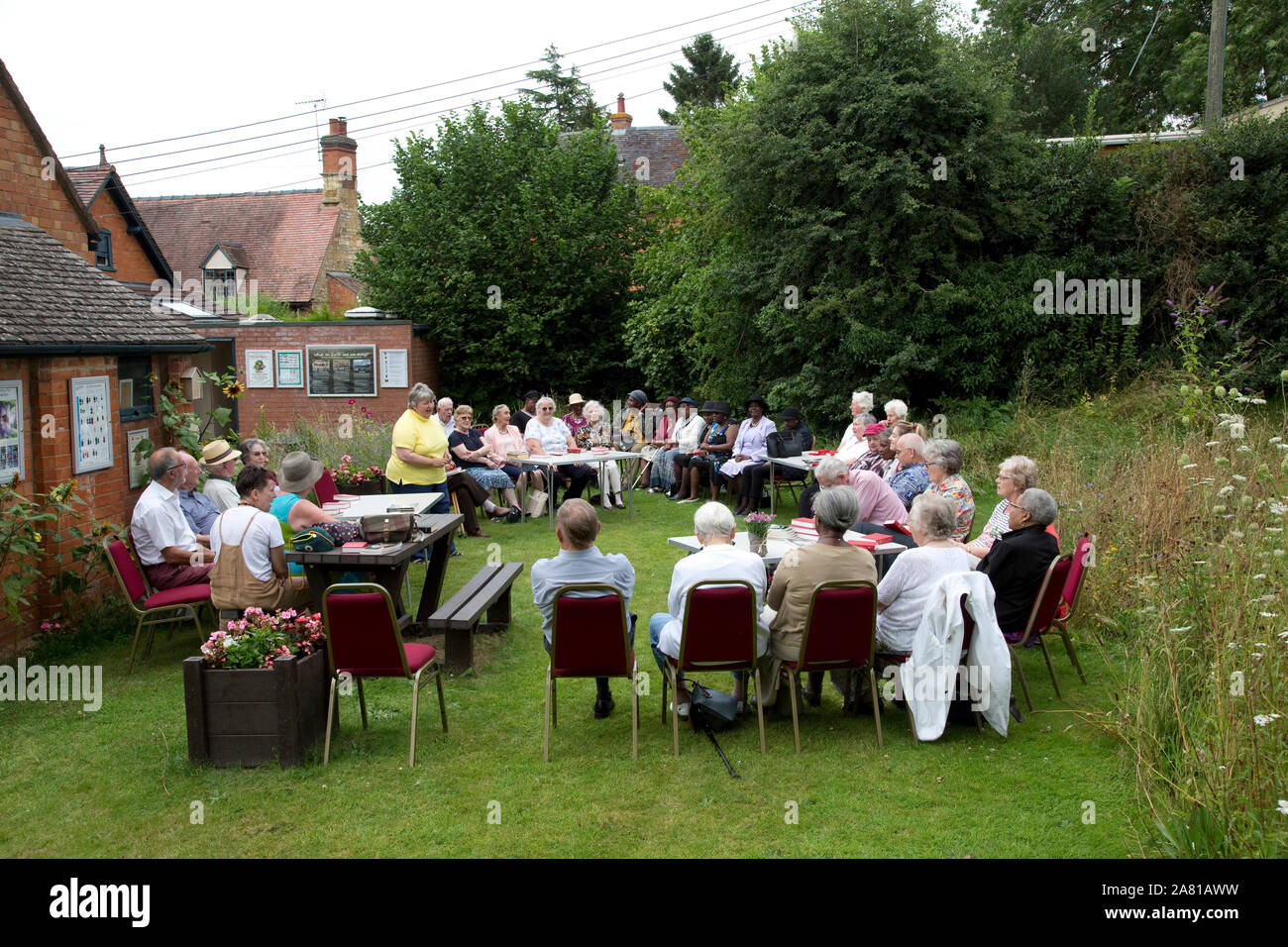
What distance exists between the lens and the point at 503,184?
21.2 metres

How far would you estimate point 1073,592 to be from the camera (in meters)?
6.44

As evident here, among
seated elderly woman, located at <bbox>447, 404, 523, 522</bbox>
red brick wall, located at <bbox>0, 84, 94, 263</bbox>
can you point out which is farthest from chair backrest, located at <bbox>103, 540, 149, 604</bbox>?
seated elderly woman, located at <bbox>447, 404, 523, 522</bbox>

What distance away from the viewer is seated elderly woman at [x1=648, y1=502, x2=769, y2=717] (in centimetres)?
544

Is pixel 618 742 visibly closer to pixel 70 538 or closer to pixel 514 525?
pixel 70 538

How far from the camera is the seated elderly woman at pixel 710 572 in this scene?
5438 millimetres

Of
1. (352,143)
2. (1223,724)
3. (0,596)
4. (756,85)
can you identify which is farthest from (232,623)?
(352,143)

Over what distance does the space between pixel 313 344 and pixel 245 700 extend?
16.8 m

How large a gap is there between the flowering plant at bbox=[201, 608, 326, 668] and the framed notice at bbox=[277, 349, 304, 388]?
16.6 metres

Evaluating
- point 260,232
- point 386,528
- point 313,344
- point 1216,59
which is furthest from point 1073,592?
point 260,232

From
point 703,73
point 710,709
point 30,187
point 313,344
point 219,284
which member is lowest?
point 710,709

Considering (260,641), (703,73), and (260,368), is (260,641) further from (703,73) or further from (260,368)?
(703,73)

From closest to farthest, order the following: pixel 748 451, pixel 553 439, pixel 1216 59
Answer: pixel 748 451
pixel 553 439
pixel 1216 59

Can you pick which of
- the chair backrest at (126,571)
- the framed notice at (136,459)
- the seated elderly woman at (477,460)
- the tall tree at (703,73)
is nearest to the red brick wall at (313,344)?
the seated elderly woman at (477,460)

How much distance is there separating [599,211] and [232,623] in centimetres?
1740
